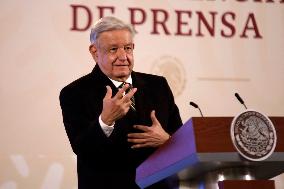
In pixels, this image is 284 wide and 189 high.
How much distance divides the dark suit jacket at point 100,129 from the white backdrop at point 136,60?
2.72 ft

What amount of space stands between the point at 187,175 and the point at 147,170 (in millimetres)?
173

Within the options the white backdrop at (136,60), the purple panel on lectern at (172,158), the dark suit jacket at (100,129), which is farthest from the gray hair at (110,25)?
the white backdrop at (136,60)

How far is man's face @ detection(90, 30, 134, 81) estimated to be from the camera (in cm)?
227

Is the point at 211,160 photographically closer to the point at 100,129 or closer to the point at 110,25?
the point at 100,129

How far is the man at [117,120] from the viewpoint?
2057 mm

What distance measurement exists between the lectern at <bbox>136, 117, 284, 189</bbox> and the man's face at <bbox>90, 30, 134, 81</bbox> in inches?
26.3

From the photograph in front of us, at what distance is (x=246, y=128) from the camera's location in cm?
147

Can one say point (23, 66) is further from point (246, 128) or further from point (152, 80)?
point (246, 128)

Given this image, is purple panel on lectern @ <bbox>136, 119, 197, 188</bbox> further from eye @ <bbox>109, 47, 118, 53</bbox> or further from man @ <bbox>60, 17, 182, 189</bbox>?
eye @ <bbox>109, 47, 118, 53</bbox>

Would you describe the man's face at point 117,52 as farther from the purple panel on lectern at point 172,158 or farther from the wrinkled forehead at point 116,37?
the purple panel on lectern at point 172,158

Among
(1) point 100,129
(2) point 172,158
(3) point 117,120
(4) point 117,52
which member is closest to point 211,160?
(2) point 172,158

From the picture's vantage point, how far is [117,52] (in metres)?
2.28

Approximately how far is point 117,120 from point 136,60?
1.27 m

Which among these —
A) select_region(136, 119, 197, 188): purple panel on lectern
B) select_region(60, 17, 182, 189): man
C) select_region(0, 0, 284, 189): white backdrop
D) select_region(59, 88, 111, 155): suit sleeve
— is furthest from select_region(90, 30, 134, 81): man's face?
select_region(0, 0, 284, 189): white backdrop
